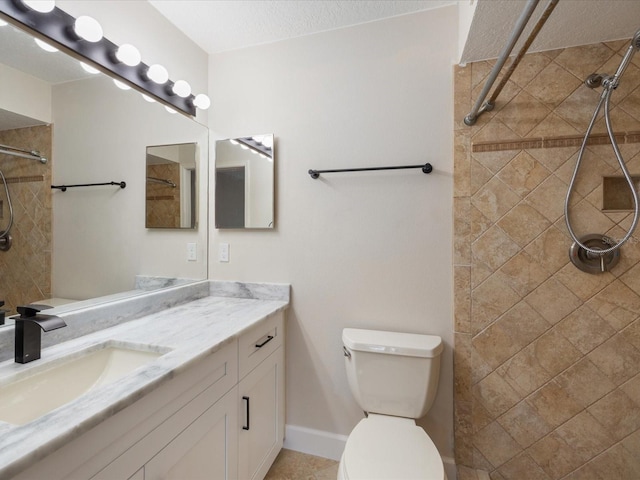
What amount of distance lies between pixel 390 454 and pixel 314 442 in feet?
2.44

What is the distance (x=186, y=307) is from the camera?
5.22 ft

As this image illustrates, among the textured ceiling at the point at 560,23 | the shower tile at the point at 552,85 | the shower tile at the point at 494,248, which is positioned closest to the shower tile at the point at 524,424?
the shower tile at the point at 494,248

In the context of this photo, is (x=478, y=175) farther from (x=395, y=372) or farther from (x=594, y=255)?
(x=395, y=372)

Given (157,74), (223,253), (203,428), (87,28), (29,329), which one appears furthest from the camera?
(223,253)

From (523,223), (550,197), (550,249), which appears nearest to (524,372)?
(550,249)

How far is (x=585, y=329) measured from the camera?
4.37 ft

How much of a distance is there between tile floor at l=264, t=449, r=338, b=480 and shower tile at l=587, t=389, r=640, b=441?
129 centimetres

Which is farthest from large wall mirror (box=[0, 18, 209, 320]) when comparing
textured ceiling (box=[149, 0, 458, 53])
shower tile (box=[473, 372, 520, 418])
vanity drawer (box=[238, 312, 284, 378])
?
shower tile (box=[473, 372, 520, 418])

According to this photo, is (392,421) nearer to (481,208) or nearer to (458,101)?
(481,208)

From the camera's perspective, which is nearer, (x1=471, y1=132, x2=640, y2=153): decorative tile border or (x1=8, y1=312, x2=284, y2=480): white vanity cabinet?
(x1=8, y1=312, x2=284, y2=480): white vanity cabinet

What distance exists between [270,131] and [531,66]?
1.36 metres

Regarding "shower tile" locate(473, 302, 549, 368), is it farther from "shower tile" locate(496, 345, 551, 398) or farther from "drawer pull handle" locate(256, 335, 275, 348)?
"drawer pull handle" locate(256, 335, 275, 348)

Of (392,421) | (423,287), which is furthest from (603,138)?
(392,421)

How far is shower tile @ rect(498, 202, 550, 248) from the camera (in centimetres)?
137
